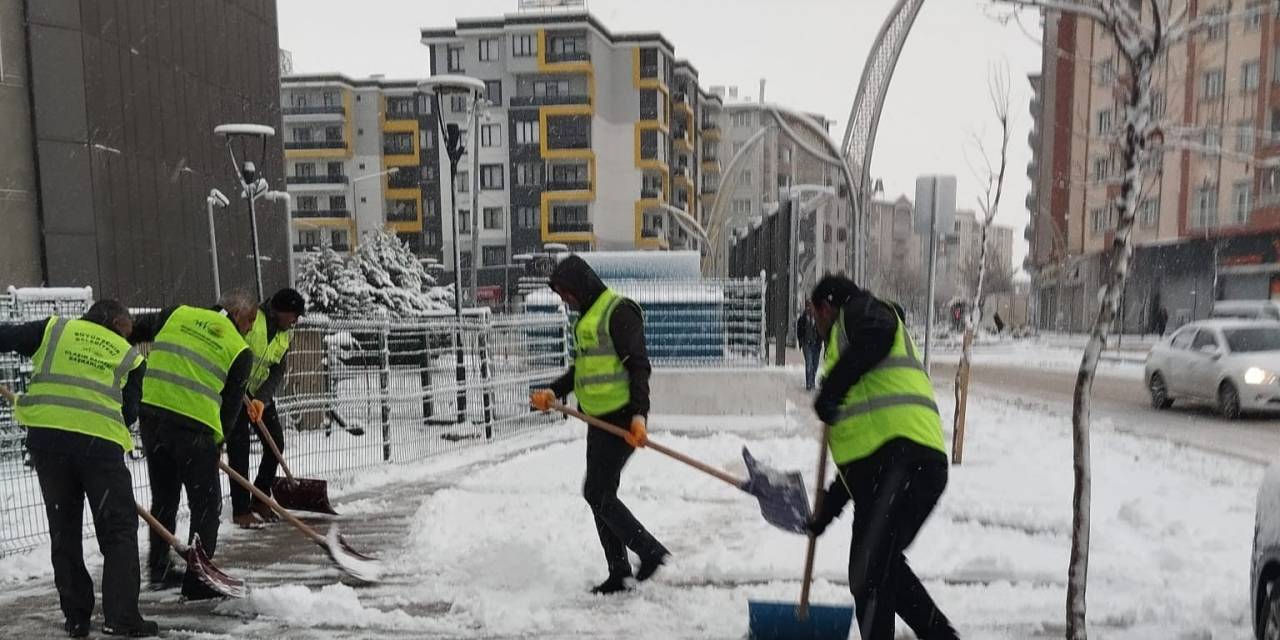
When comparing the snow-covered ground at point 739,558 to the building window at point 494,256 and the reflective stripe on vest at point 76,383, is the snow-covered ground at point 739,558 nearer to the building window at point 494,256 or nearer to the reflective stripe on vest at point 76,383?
the reflective stripe on vest at point 76,383

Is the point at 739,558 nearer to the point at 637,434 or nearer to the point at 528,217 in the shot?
the point at 637,434

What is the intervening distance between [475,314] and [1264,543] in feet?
32.6

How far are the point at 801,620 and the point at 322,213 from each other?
2273 inches

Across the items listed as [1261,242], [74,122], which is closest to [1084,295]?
[1261,242]

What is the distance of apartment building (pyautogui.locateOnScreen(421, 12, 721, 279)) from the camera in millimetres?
47844

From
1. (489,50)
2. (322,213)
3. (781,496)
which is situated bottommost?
(781,496)

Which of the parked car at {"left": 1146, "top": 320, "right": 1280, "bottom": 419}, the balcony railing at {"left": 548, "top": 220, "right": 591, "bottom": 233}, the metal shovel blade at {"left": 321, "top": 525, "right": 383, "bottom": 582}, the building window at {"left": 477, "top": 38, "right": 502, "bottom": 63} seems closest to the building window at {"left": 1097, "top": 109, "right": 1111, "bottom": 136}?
the parked car at {"left": 1146, "top": 320, "right": 1280, "bottom": 419}

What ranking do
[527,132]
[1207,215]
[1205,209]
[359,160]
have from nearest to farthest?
1. [1207,215]
2. [1205,209]
3. [527,132]
4. [359,160]

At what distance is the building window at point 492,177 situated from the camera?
50094mm

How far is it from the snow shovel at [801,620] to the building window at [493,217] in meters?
47.8

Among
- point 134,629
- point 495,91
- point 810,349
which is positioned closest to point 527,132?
point 495,91

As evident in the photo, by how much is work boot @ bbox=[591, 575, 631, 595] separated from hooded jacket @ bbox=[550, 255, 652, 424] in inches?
34.7

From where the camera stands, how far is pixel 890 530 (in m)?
3.33

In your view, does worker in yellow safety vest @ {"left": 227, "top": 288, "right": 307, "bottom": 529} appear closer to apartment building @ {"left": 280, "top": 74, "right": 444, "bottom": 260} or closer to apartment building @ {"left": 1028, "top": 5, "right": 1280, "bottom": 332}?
apartment building @ {"left": 1028, "top": 5, "right": 1280, "bottom": 332}
